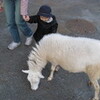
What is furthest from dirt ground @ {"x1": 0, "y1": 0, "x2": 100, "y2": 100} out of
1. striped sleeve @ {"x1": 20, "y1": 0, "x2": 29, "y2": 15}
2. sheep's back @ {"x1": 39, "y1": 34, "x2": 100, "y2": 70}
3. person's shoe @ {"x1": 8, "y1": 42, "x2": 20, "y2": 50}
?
striped sleeve @ {"x1": 20, "y1": 0, "x2": 29, "y2": 15}

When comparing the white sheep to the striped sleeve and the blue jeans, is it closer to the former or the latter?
the striped sleeve

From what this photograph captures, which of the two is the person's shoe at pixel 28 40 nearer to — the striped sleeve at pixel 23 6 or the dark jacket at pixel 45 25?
the dark jacket at pixel 45 25

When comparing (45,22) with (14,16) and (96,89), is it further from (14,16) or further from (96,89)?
(96,89)

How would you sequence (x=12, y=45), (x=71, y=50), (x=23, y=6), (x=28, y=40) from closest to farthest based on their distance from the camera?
(x=71, y=50) < (x=23, y=6) < (x=12, y=45) < (x=28, y=40)

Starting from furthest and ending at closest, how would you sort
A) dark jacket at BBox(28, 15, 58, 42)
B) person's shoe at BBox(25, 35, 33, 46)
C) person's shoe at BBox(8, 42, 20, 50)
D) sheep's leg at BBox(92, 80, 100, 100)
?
person's shoe at BBox(25, 35, 33, 46), person's shoe at BBox(8, 42, 20, 50), dark jacket at BBox(28, 15, 58, 42), sheep's leg at BBox(92, 80, 100, 100)

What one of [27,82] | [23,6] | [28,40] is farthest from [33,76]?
[28,40]

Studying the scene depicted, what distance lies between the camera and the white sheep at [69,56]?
4.40m

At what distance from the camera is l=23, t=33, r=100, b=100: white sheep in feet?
14.4

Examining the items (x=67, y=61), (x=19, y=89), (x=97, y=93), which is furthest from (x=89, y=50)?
(x=19, y=89)

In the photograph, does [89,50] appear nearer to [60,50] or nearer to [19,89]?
[60,50]

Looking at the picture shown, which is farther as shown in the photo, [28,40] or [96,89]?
[28,40]

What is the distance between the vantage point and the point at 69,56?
15.0 ft

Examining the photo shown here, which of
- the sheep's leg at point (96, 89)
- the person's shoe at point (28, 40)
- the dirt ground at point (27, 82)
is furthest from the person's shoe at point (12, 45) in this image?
the sheep's leg at point (96, 89)

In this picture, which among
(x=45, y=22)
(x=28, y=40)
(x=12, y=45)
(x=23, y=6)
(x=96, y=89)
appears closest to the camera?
(x=96, y=89)
